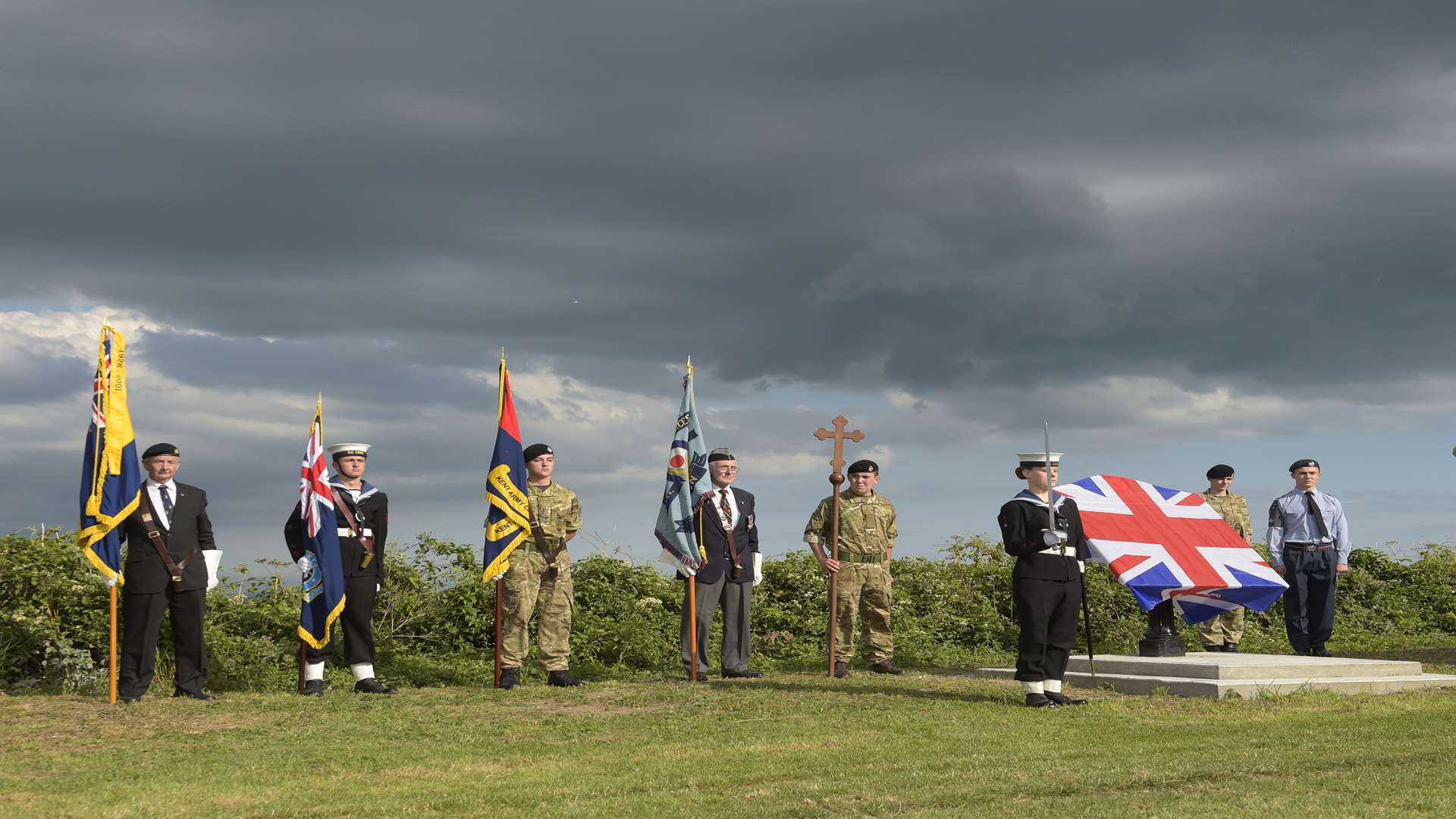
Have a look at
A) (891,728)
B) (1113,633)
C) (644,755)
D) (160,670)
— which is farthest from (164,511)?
(1113,633)

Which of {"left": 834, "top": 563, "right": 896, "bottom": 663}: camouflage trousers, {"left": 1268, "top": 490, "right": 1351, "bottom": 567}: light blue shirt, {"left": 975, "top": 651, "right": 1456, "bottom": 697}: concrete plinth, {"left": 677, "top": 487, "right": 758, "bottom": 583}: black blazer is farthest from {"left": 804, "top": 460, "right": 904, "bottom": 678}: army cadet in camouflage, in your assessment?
{"left": 1268, "top": 490, "right": 1351, "bottom": 567}: light blue shirt

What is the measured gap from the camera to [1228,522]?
1528 centimetres

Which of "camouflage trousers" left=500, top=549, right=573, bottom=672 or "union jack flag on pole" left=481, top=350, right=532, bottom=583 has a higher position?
"union jack flag on pole" left=481, top=350, right=532, bottom=583

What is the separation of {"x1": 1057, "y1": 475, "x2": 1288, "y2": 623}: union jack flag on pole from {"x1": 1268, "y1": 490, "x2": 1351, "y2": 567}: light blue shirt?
1.70 meters

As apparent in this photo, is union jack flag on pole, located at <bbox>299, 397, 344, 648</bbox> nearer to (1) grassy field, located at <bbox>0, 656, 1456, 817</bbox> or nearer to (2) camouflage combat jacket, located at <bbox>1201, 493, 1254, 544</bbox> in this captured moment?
(1) grassy field, located at <bbox>0, 656, 1456, 817</bbox>

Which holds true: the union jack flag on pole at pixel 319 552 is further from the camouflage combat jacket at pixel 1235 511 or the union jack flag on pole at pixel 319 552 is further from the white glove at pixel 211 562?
the camouflage combat jacket at pixel 1235 511

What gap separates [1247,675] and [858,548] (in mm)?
3709

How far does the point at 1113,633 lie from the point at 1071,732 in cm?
836

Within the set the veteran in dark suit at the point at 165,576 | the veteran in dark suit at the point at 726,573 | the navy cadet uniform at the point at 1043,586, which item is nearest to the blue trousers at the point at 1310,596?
the navy cadet uniform at the point at 1043,586

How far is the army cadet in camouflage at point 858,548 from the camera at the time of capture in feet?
42.9

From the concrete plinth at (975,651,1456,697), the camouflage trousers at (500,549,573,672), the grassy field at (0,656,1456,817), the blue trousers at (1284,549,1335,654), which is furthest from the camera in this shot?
the blue trousers at (1284,549,1335,654)

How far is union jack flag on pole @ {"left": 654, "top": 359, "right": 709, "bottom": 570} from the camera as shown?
41.8ft

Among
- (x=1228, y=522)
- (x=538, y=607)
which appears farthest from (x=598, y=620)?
(x=1228, y=522)

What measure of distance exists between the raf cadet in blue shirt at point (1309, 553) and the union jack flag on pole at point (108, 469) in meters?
12.3
